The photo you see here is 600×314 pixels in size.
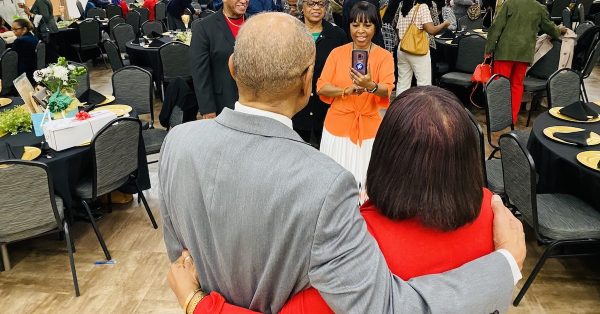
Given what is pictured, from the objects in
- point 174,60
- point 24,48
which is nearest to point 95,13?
point 24,48

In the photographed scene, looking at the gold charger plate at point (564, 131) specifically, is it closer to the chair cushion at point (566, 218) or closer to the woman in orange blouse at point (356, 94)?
the chair cushion at point (566, 218)

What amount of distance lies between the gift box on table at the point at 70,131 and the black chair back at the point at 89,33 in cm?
604

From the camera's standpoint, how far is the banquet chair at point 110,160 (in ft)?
9.61

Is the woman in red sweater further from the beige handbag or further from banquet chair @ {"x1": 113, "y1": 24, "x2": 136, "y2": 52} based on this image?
banquet chair @ {"x1": 113, "y1": 24, "x2": 136, "y2": 52}

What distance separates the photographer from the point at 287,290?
96cm

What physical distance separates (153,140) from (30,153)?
1.11 m

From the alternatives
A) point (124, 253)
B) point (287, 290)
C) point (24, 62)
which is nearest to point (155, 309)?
point (124, 253)

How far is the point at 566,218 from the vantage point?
8.40 feet

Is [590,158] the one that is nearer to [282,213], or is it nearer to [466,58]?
[282,213]

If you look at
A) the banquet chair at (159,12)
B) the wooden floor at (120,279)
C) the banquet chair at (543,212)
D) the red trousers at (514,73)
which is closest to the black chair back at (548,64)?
the red trousers at (514,73)

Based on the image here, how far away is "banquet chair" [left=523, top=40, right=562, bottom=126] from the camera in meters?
5.19

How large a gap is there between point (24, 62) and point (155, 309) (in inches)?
206

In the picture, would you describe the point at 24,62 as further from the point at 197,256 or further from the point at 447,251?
the point at 447,251

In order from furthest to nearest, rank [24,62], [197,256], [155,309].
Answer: [24,62]
[155,309]
[197,256]
